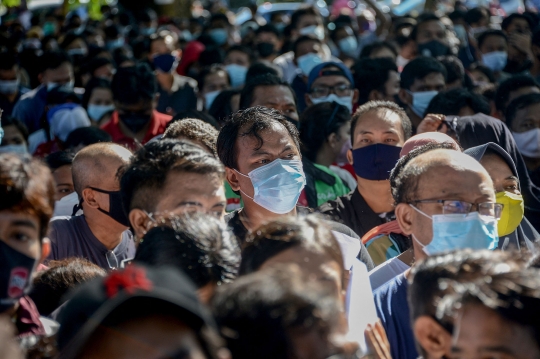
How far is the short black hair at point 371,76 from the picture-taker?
25.9 ft

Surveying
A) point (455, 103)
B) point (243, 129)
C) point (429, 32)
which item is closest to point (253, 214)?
point (243, 129)

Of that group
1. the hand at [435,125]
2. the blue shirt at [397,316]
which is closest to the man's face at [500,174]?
the hand at [435,125]

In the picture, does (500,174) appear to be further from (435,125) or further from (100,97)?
(100,97)

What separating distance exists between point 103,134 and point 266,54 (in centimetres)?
507

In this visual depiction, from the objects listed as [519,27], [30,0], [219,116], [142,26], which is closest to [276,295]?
[219,116]

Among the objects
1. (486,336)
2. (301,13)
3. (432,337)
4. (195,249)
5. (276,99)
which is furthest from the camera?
(301,13)

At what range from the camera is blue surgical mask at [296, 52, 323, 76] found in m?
9.40

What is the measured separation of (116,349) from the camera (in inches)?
73.6

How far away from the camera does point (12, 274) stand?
2332 mm

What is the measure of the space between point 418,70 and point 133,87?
2.76 m

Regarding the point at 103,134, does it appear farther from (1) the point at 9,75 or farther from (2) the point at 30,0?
(2) the point at 30,0

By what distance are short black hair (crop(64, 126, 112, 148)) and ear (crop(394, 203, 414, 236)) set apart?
3297 millimetres

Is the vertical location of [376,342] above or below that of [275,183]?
above

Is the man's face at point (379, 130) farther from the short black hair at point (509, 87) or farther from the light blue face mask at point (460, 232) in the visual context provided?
the short black hair at point (509, 87)
